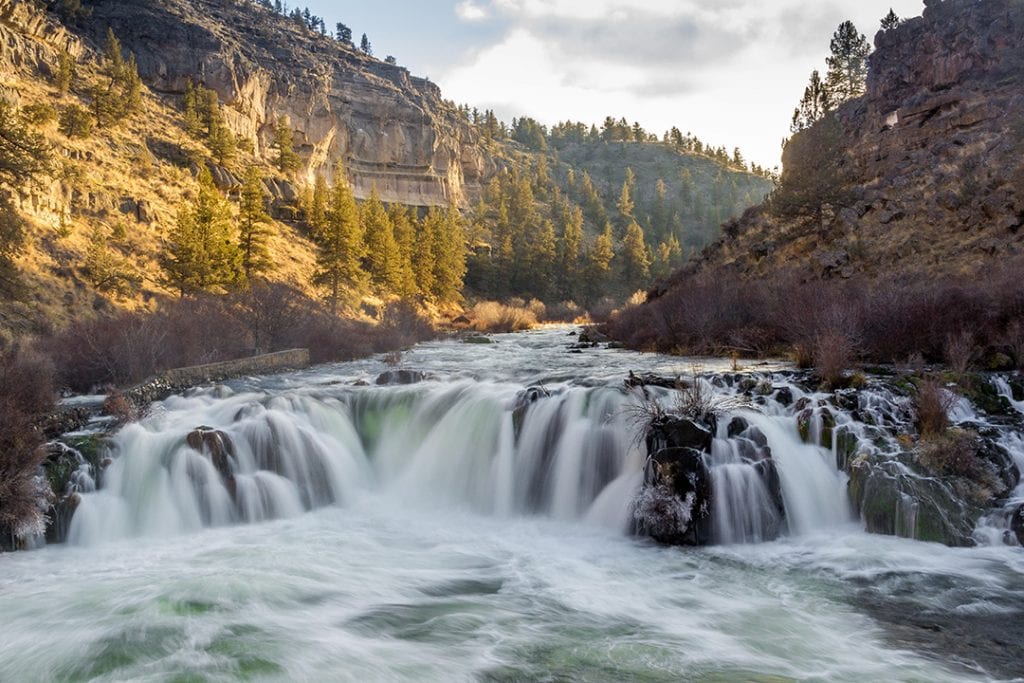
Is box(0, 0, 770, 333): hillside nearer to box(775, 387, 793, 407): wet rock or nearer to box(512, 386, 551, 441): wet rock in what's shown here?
box(512, 386, 551, 441): wet rock

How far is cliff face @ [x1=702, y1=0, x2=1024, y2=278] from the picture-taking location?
75.2ft

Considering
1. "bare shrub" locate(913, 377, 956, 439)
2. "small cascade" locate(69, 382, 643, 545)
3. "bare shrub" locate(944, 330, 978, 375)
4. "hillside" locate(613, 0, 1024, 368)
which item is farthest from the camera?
"hillside" locate(613, 0, 1024, 368)

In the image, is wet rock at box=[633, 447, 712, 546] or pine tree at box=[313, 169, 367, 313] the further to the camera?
pine tree at box=[313, 169, 367, 313]

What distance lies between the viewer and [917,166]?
29547 mm

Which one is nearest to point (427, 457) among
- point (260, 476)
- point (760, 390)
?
point (260, 476)

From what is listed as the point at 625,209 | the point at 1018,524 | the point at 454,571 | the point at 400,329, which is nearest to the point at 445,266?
the point at 400,329

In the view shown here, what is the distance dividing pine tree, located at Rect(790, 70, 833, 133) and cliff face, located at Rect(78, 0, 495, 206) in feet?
186

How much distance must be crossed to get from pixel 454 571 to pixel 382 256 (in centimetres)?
4735

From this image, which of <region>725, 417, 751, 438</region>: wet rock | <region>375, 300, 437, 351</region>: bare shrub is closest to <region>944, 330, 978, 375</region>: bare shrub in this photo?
<region>725, 417, 751, 438</region>: wet rock

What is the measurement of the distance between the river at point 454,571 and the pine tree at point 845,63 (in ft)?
181

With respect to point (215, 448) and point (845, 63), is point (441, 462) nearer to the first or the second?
point (215, 448)

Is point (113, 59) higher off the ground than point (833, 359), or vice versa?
point (113, 59)

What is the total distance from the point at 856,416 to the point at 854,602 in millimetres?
4184

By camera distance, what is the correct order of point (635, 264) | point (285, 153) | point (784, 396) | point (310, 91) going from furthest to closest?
point (310, 91) → point (635, 264) → point (285, 153) → point (784, 396)
